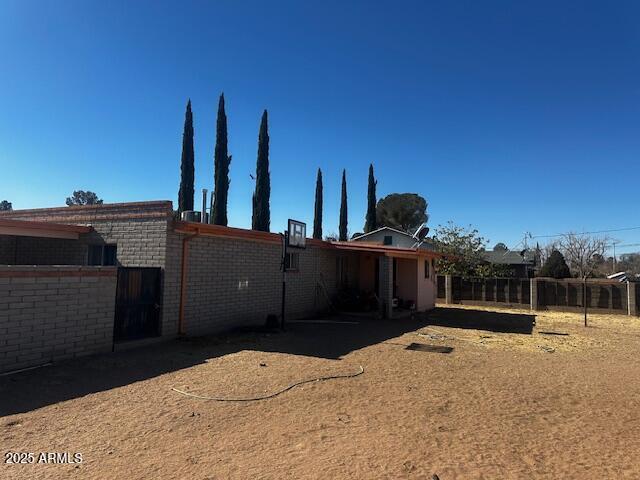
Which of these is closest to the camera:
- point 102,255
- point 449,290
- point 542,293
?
point 102,255

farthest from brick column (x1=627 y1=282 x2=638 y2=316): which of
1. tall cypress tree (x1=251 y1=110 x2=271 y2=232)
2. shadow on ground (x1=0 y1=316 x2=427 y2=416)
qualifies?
tall cypress tree (x1=251 y1=110 x2=271 y2=232)

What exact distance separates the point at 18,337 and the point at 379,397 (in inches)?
223

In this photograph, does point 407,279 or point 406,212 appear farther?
point 406,212

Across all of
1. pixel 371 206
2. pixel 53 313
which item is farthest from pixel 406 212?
pixel 53 313

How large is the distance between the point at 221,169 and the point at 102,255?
20.9m

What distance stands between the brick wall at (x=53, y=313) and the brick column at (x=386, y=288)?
31.5 feet

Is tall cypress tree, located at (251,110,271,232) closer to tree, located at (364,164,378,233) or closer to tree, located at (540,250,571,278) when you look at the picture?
tree, located at (364,164,378,233)

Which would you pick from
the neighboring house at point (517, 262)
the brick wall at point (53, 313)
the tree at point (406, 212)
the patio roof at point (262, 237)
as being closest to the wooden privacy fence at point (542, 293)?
the patio roof at point (262, 237)

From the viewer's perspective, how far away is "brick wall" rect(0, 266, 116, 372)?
22.4ft

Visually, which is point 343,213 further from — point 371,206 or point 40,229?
point 40,229

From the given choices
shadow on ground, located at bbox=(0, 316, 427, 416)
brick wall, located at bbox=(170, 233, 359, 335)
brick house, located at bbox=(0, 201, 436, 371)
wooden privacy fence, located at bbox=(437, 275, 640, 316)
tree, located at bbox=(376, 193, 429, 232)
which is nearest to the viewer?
shadow on ground, located at bbox=(0, 316, 427, 416)

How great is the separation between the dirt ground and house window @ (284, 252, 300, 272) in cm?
491

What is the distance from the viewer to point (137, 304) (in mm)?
9242

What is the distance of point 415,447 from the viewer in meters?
4.47
